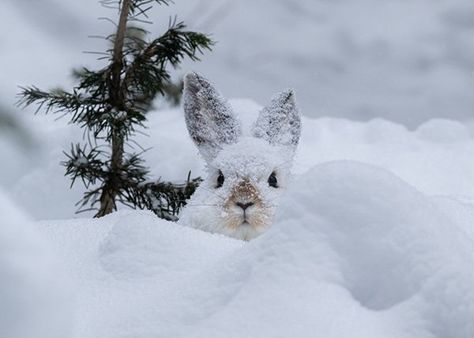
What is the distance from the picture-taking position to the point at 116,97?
5.39 meters

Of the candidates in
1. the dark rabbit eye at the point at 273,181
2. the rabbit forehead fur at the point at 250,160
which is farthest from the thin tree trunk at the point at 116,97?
the dark rabbit eye at the point at 273,181

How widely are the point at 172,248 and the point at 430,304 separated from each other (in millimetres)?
904

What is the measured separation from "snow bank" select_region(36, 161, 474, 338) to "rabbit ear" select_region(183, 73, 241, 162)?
237 cm

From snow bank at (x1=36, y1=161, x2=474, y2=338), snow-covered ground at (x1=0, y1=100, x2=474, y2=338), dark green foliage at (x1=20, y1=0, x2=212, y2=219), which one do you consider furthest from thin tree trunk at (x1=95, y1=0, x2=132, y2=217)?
snow bank at (x1=36, y1=161, x2=474, y2=338)

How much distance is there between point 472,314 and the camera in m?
1.66

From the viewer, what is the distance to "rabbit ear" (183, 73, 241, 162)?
4.43 metres

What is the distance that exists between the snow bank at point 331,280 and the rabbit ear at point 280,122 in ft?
A: 8.15

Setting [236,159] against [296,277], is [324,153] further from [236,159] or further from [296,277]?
[296,277]

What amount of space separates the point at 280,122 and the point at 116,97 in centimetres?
141

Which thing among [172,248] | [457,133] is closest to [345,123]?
[457,133]

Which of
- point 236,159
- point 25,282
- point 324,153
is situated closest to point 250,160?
point 236,159

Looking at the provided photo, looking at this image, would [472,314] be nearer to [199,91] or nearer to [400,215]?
[400,215]

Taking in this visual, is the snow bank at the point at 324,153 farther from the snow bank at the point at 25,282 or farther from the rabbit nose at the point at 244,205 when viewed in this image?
the snow bank at the point at 25,282

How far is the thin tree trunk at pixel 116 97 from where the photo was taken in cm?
539
